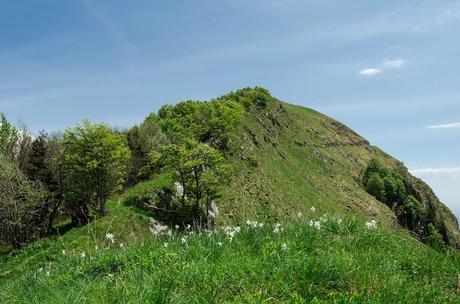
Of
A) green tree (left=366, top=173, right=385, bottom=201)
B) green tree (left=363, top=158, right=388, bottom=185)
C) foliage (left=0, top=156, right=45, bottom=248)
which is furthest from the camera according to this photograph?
green tree (left=363, top=158, right=388, bottom=185)

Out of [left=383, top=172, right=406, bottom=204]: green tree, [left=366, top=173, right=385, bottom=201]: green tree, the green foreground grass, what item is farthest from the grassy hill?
[left=383, top=172, right=406, bottom=204]: green tree

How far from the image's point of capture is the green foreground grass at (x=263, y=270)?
5449 mm

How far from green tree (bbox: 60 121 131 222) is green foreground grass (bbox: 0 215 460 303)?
30502 millimetres

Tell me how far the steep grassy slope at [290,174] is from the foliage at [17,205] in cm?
2170

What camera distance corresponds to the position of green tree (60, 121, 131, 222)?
38475mm

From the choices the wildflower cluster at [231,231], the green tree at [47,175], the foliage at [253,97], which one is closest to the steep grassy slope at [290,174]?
the foliage at [253,97]

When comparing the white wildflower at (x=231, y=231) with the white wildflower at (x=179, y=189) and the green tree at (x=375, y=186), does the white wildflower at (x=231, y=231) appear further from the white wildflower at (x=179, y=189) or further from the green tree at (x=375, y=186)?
the green tree at (x=375, y=186)

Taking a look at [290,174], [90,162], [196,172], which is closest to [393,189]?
[290,174]

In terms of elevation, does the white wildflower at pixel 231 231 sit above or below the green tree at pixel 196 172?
below

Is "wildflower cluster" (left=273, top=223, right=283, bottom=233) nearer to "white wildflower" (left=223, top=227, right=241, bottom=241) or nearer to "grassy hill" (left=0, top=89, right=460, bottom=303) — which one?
"grassy hill" (left=0, top=89, right=460, bottom=303)

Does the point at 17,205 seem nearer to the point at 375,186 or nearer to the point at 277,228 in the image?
the point at 277,228

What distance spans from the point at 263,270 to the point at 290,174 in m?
75.9

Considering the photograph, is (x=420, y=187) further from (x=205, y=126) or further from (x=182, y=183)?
(x=182, y=183)

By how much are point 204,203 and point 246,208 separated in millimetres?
11750
